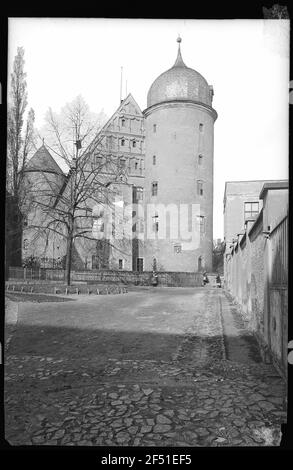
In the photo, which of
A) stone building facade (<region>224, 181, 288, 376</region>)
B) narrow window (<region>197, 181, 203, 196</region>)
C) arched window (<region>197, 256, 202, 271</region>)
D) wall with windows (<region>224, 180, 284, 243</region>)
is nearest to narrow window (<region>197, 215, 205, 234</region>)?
narrow window (<region>197, 181, 203, 196</region>)

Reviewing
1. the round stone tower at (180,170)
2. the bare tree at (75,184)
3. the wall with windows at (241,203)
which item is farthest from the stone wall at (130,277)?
the wall with windows at (241,203)

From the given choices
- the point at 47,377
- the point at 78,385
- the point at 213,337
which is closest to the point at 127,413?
the point at 78,385

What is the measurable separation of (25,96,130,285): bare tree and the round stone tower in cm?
108

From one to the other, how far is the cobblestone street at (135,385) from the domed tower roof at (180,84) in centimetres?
311

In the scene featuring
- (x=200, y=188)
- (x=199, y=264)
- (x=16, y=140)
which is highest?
(x=16, y=140)

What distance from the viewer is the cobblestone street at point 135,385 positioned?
2510 millimetres

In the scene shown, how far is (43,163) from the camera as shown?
627 centimetres

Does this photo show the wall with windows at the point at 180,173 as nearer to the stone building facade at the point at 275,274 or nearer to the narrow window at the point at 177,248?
the narrow window at the point at 177,248

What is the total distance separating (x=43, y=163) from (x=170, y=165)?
2324 mm

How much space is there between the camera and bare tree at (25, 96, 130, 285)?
240 inches

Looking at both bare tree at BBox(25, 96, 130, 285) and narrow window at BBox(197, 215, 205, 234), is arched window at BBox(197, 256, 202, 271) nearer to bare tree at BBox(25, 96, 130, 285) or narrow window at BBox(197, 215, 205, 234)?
narrow window at BBox(197, 215, 205, 234)

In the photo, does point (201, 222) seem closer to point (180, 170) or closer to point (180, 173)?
point (180, 173)

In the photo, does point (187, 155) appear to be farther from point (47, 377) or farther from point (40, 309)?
point (47, 377)

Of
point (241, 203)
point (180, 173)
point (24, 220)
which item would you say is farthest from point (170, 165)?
point (241, 203)
